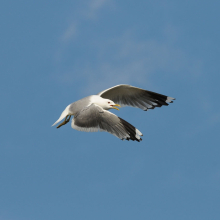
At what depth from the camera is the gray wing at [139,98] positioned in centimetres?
1080

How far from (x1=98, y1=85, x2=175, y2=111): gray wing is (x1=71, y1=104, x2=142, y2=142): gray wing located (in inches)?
65.9

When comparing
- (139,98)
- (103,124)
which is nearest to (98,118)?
(103,124)

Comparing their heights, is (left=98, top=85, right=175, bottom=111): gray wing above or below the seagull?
above

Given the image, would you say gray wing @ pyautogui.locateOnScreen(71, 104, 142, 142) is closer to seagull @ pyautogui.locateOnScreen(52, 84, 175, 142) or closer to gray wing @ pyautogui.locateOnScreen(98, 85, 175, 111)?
seagull @ pyautogui.locateOnScreen(52, 84, 175, 142)

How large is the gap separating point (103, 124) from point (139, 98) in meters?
2.08

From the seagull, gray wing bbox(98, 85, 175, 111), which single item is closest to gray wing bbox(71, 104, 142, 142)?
the seagull

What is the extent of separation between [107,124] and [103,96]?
172cm

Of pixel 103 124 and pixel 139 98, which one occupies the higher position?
pixel 139 98

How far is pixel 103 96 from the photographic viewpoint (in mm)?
10688

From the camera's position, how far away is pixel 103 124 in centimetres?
911

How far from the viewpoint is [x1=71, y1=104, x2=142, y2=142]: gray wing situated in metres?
9.08

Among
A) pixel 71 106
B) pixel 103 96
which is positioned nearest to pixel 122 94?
pixel 103 96

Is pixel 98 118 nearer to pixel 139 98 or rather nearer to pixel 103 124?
pixel 103 124

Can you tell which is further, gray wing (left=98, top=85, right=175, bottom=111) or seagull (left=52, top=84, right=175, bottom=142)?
gray wing (left=98, top=85, right=175, bottom=111)
